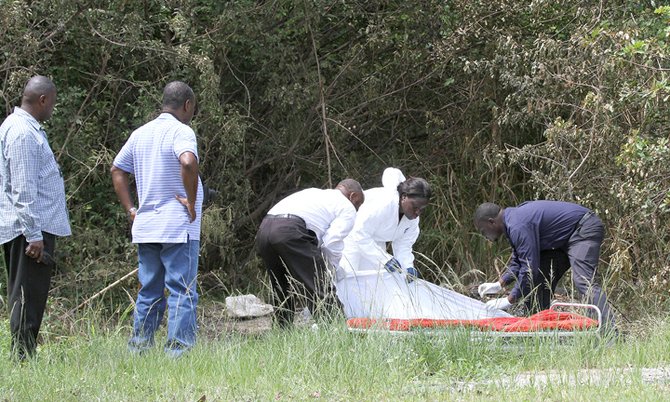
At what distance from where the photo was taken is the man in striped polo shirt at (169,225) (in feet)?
23.0

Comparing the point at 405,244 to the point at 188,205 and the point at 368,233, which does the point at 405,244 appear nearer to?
the point at 368,233

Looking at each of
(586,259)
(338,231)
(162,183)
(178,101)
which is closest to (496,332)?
(586,259)

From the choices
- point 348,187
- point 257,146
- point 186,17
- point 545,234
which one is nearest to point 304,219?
point 348,187

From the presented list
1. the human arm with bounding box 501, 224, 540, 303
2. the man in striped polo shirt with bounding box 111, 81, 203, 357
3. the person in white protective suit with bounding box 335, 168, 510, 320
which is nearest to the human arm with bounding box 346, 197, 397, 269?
the person in white protective suit with bounding box 335, 168, 510, 320

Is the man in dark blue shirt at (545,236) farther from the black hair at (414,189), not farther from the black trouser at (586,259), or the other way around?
the black hair at (414,189)

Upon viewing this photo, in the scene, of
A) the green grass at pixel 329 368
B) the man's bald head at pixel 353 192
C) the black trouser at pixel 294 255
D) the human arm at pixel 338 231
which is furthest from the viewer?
the man's bald head at pixel 353 192

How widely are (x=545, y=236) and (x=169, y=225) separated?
3.29m

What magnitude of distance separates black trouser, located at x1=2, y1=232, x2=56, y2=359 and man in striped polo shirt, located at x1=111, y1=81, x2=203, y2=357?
67cm

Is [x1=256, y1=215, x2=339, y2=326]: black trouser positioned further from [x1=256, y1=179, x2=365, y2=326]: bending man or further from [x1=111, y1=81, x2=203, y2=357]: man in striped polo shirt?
[x1=111, y1=81, x2=203, y2=357]: man in striped polo shirt

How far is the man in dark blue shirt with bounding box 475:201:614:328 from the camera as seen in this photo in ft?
27.4

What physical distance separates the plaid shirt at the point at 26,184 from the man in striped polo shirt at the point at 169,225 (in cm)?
63

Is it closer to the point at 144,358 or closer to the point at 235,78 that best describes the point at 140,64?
the point at 235,78

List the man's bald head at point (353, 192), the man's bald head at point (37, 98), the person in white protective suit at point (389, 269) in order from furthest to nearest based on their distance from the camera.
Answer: the man's bald head at point (353, 192) < the person in white protective suit at point (389, 269) < the man's bald head at point (37, 98)

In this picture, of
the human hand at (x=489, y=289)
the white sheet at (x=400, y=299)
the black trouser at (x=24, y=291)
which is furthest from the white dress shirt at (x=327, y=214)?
the black trouser at (x=24, y=291)
